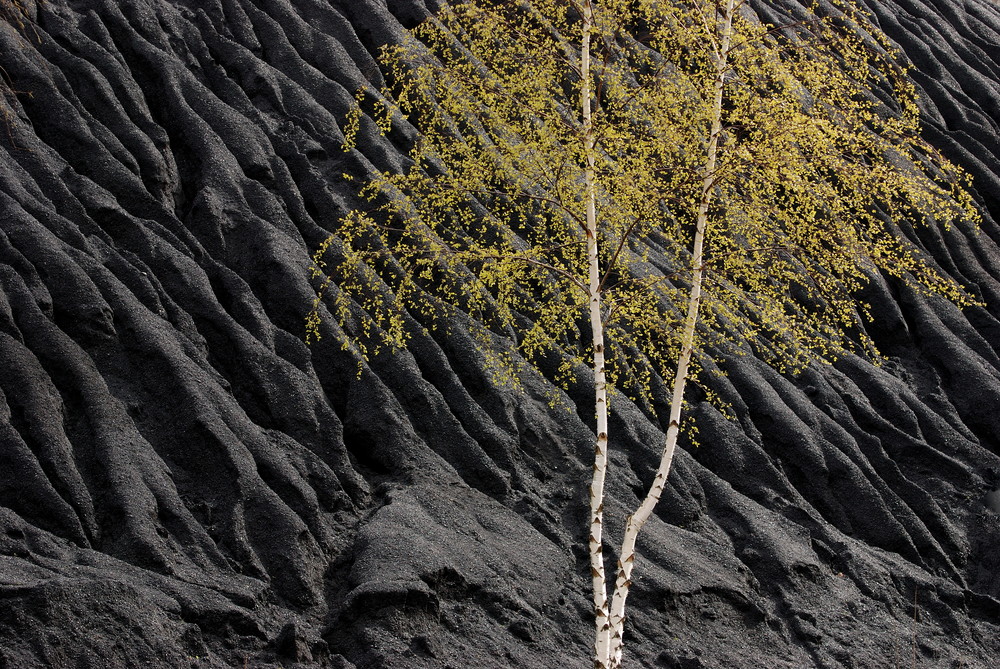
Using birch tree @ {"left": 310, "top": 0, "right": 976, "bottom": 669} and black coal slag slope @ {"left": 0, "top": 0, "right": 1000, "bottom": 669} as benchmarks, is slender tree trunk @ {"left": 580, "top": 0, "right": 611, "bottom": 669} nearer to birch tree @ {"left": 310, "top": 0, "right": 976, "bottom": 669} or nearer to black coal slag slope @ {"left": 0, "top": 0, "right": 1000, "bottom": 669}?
birch tree @ {"left": 310, "top": 0, "right": 976, "bottom": 669}

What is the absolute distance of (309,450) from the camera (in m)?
12.2

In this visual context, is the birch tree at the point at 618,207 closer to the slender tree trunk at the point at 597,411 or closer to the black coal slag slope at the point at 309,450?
the slender tree trunk at the point at 597,411

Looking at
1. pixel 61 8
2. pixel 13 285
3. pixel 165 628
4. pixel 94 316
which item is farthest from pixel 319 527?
pixel 61 8

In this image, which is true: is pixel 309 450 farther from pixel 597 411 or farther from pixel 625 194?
pixel 625 194

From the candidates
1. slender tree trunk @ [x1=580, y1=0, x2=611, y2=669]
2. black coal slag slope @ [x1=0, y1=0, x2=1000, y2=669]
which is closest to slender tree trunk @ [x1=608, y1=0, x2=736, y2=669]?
slender tree trunk @ [x1=580, y1=0, x2=611, y2=669]

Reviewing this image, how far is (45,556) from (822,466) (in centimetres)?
1092

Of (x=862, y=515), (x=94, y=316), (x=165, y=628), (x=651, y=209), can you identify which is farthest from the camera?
(x=862, y=515)

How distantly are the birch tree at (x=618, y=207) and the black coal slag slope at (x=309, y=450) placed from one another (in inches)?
29.0

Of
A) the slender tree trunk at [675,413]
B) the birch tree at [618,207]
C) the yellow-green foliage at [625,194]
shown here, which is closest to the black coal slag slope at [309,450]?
the birch tree at [618,207]

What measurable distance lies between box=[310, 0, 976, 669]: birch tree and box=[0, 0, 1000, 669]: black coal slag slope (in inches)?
29.0

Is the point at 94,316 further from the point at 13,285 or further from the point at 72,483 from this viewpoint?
the point at 72,483

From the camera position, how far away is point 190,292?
42.2ft

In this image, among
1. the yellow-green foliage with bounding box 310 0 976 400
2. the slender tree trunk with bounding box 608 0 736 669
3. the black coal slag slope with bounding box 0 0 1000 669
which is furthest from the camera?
the yellow-green foliage with bounding box 310 0 976 400

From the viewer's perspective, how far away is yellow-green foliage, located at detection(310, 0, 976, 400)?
34.4ft
